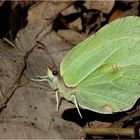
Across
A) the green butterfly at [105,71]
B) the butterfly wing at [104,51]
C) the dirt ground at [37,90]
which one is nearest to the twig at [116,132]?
the dirt ground at [37,90]

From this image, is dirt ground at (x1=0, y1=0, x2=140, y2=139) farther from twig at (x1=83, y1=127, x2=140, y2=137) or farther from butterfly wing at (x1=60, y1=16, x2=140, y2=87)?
butterfly wing at (x1=60, y1=16, x2=140, y2=87)

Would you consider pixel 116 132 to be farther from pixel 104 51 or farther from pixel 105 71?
pixel 104 51

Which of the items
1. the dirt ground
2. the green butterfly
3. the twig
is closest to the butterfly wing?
the green butterfly

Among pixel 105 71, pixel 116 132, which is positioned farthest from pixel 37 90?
pixel 116 132

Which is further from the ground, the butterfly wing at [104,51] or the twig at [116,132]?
the butterfly wing at [104,51]

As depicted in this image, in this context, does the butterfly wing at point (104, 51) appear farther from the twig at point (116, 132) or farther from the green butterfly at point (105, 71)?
the twig at point (116, 132)

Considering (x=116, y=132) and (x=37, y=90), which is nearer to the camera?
(x=116, y=132)

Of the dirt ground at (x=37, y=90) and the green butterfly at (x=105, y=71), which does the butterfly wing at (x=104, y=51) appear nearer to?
the green butterfly at (x=105, y=71)

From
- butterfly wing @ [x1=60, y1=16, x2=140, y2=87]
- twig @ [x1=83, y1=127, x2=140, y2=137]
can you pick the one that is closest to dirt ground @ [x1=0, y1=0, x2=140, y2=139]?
twig @ [x1=83, y1=127, x2=140, y2=137]

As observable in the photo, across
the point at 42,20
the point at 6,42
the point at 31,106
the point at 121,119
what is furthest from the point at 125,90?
the point at 42,20

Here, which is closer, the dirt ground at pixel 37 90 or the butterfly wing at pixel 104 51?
the dirt ground at pixel 37 90

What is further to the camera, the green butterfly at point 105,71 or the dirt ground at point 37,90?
the green butterfly at point 105,71

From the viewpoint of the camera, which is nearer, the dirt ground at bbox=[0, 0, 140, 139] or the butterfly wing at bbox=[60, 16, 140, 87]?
the dirt ground at bbox=[0, 0, 140, 139]

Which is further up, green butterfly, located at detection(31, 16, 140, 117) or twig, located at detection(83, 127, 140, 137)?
green butterfly, located at detection(31, 16, 140, 117)
